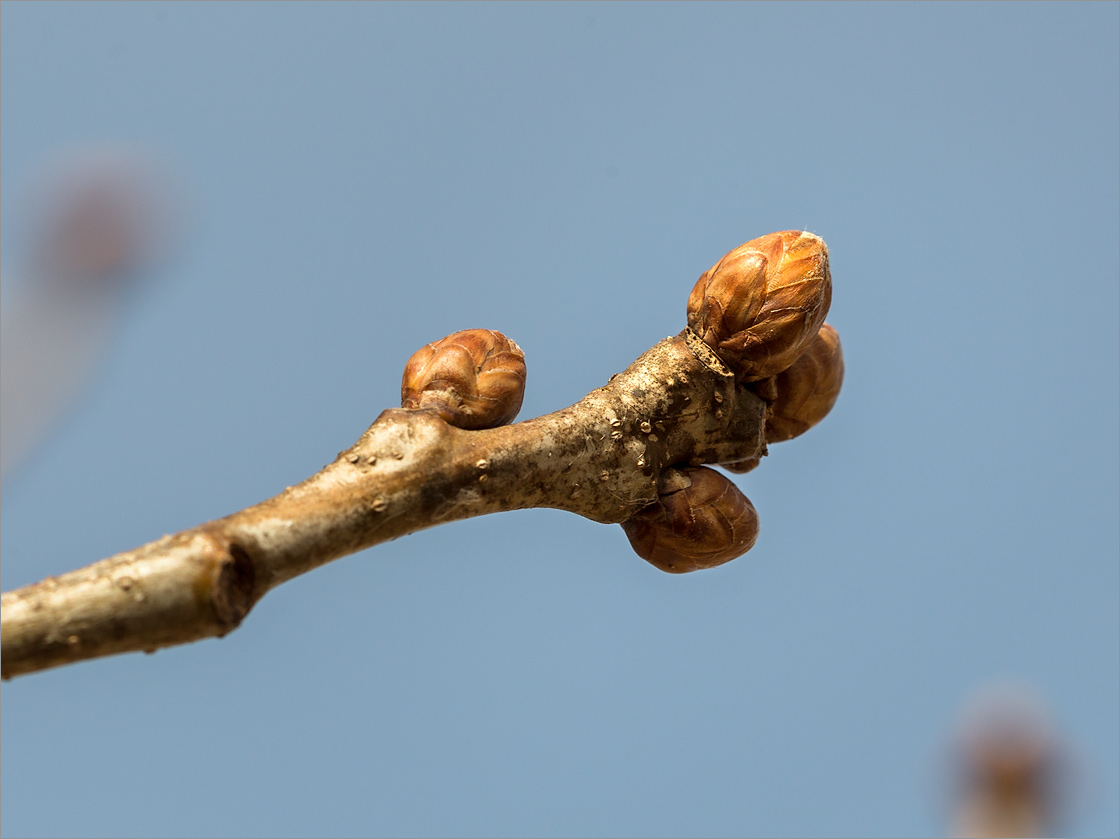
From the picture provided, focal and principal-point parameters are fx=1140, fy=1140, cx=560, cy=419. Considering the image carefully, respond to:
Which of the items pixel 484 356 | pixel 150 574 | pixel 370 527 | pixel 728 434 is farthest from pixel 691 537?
pixel 150 574

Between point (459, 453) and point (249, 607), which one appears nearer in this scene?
point (249, 607)

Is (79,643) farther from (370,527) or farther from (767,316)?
(767,316)

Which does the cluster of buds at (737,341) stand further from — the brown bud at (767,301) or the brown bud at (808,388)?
the brown bud at (808,388)

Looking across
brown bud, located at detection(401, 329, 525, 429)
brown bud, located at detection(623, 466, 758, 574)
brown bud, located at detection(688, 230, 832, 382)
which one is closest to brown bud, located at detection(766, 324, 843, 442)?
brown bud, located at detection(688, 230, 832, 382)

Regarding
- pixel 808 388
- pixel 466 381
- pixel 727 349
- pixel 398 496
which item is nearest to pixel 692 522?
pixel 727 349

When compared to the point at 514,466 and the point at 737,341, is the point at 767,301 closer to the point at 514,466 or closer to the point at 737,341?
the point at 737,341

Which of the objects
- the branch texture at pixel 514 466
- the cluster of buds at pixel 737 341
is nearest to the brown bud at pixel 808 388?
the branch texture at pixel 514 466

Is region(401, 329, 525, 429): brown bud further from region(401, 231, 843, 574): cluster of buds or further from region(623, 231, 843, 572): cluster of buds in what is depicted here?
region(623, 231, 843, 572): cluster of buds
